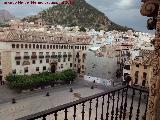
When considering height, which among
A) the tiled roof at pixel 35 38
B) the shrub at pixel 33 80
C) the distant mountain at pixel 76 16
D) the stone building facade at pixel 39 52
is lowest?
the shrub at pixel 33 80

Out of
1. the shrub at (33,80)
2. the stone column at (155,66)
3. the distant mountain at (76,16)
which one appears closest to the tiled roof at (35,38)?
the shrub at (33,80)

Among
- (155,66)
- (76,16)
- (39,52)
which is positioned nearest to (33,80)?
(39,52)

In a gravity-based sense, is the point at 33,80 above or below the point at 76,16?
below

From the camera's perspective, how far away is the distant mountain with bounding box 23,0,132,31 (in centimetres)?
11944

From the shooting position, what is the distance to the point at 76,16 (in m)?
119

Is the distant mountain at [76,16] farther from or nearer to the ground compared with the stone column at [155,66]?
farther from the ground

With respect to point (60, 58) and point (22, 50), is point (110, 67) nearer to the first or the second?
point (60, 58)

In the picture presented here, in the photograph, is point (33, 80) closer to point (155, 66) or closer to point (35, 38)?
point (35, 38)

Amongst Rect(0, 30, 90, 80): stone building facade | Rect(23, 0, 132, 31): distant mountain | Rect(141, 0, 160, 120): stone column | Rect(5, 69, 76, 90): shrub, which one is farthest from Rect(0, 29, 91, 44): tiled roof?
Rect(23, 0, 132, 31): distant mountain

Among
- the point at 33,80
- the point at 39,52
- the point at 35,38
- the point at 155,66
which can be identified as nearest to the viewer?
the point at 155,66

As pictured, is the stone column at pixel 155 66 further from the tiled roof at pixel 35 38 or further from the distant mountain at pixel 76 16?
the distant mountain at pixel 76 16

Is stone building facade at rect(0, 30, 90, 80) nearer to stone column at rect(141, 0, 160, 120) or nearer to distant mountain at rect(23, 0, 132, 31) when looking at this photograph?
stone column at rect(141, 0, 160, 120)

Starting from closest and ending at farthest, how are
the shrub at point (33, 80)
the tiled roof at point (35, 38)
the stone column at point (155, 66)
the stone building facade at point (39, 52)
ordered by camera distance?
the stone column at point (155, 66)
the shrub at point (33, 80)
the stone building facade at point (39, 52)
the tiled roof at point (35, 38)

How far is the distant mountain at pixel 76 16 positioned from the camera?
4702 inches
